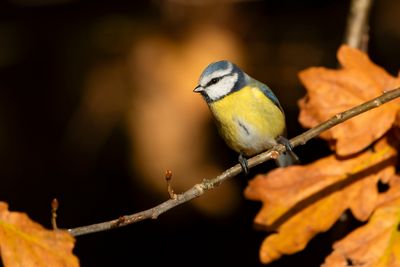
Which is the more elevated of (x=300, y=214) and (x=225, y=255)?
(x=225, y=255)

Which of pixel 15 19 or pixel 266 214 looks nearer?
pixel 266 214

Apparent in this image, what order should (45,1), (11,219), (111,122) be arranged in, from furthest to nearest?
1. (45,1)
2. (111,122)
3. (11,219)

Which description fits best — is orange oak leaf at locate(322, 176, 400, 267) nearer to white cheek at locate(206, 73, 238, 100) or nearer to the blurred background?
white cheek at locate(206, 73, 238, 100)

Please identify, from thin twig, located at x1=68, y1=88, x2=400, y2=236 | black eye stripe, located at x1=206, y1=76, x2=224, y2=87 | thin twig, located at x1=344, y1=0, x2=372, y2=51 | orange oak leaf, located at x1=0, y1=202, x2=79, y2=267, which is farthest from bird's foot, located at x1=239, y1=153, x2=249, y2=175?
thin twig, located at x1=344, y1=0, x2=372, y2=51

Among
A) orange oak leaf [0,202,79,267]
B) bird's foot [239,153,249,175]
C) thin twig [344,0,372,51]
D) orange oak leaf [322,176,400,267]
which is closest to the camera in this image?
orange oak leaf [0,202,79,267]

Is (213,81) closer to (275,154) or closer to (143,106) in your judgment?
(275,154)

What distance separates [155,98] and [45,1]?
1161mm

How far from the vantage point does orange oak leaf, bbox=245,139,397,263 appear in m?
2.28

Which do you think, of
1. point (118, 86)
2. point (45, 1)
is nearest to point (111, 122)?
point (118, 86)

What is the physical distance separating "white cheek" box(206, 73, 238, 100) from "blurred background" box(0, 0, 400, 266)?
3.37ft

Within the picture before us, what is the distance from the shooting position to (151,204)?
13.2 feet

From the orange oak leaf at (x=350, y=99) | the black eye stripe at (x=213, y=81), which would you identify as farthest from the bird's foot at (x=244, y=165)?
the black eye stripe at (x=213, y=81)

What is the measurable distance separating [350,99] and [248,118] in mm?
629

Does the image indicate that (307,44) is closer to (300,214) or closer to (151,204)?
(151,204)
